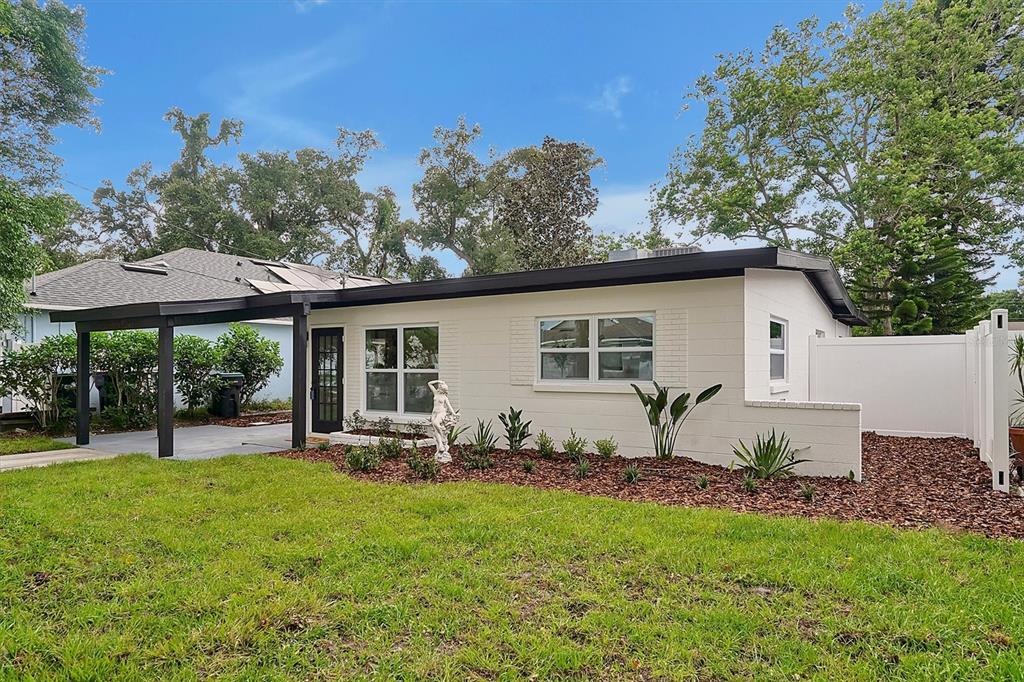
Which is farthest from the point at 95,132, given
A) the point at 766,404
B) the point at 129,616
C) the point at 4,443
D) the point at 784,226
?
the point at 784,226

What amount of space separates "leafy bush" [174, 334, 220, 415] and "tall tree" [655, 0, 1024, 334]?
1692 centimetres

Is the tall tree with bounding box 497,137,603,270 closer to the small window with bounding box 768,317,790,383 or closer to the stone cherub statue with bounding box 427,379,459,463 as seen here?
the small window with bounding box 768,317,790,383

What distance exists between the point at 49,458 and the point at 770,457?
Answer: 31.6ft

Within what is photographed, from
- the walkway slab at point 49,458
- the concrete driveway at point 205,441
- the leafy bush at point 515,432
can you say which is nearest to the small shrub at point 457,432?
the leafy bush at point 515,432

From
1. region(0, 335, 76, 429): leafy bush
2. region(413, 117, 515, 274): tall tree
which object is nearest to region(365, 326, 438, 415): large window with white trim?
region(0, 335, 76, 429): leafy bush

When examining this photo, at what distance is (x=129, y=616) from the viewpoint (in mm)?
3195

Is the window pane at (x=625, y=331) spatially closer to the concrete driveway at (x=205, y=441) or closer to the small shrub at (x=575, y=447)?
the small shrub at (x=575, y=447)

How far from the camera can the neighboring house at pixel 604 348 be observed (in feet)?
22.7

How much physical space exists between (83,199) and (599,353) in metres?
27.4

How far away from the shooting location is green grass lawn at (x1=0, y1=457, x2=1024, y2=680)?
8.95 feet

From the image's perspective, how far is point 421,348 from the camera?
9.56 meters

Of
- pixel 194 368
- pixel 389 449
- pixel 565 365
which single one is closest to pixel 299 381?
pixel 389 449

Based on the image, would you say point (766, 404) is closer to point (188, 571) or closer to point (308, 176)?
point (188, 571)

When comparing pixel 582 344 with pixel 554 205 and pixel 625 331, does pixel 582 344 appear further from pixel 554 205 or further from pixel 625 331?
pixel 554 205
